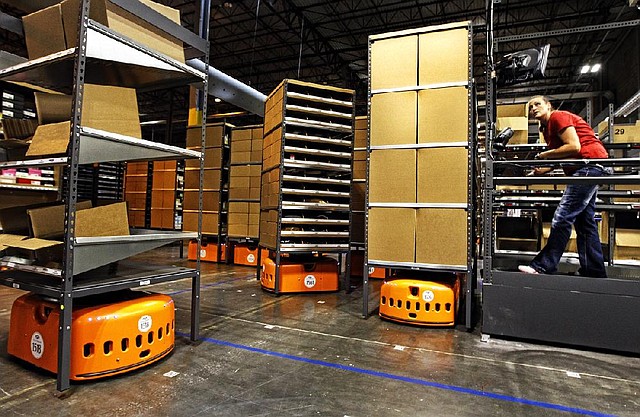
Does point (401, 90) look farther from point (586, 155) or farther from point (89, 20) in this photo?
point (89, 20)

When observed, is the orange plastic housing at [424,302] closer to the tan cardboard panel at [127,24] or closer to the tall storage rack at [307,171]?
the tall storage rack at [307,171]

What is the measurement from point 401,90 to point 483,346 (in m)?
2.83

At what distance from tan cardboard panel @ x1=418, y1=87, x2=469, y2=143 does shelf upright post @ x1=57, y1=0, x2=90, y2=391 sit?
10.5 feet

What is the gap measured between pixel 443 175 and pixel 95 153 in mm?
3252

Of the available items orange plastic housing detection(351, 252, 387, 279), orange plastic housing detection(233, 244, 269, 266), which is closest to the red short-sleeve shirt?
orange plastic housing detection(351, 252, 387, 279)

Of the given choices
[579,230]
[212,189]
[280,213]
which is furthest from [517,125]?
[212,189]

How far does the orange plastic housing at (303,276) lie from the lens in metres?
5.66

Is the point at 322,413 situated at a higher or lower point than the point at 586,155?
lower

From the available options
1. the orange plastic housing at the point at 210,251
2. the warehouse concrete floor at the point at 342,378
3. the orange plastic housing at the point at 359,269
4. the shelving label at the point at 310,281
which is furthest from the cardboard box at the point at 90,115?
the orange plastic housing at the point at 210,251

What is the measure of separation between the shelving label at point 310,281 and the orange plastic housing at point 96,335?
9.86 feet

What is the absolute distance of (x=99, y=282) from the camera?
2582mm

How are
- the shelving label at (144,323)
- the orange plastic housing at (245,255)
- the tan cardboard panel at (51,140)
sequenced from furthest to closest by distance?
the orange plastic housing at (245,255)
the shelving label at (144,323)
the tan cardboard panel at (51,140)

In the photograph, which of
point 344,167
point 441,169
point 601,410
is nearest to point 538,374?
point 601,410

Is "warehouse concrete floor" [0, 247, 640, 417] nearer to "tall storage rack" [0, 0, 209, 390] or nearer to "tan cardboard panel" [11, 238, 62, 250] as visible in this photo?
"tall storage rack" [0, 0, 209, 390]
